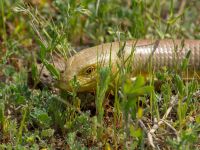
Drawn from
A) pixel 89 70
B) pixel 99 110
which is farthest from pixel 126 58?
pixel 99 110

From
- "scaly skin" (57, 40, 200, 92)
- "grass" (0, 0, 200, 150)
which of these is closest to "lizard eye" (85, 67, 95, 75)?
"scaly skin" (57, 40, 200, 92)

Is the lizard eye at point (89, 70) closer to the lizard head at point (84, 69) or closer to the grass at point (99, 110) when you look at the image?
the lizard head at point (84, 69)

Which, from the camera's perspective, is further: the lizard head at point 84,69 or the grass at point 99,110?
the lizard head at point 84,69

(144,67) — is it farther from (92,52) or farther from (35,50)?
(35,50)

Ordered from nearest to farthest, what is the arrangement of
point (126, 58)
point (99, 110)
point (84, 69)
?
point (99, 110)
point (84, 69)
point (126, 58)

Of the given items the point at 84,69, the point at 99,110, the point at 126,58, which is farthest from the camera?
the point at 126,58

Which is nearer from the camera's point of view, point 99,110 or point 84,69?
point 99,110

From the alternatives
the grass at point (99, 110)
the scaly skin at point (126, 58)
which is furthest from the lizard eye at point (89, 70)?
the grass at point (99, 110)

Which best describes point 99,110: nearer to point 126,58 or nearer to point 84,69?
point 84,69

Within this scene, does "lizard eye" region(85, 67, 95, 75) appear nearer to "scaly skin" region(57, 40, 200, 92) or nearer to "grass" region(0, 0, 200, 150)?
"scaly skin" region(57, 40, 200, 92)
